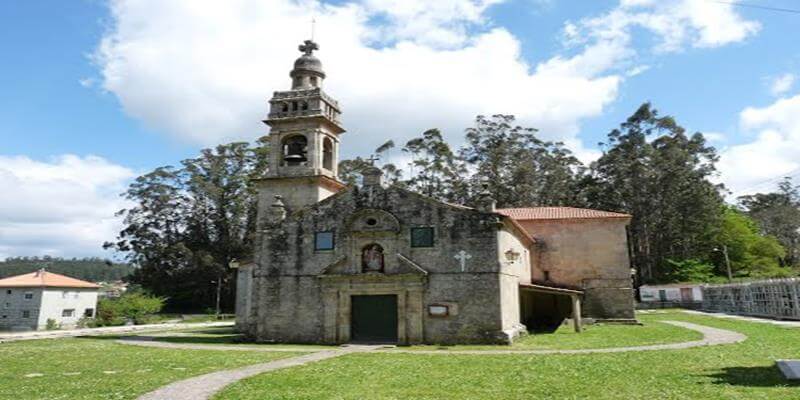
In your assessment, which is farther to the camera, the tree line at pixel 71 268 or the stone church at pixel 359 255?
the tree line at pixel 71 268

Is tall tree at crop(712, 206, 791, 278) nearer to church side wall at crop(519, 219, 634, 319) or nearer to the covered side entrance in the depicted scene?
church side wall at crop(519, 219, 634, 319)

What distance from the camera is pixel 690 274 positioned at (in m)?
50.3

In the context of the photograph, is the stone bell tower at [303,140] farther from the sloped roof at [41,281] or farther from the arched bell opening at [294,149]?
the sloped roof at [41,281]

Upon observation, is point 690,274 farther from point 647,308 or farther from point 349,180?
point 349,180

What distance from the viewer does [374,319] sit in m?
21.2

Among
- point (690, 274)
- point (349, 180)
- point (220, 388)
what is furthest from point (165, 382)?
point (690, 274)

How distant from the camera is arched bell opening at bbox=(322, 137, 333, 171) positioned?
1028 inches

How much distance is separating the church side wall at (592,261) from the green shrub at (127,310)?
101 feet

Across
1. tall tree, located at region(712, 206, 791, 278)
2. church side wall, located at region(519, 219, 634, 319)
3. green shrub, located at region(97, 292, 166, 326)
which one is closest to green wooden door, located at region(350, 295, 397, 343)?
church side wall, located at region(519, 219, 634, 319)

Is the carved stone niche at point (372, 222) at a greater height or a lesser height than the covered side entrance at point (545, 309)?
greater

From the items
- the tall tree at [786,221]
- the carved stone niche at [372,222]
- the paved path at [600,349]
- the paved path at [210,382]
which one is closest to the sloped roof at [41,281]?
the paved path at [600,349]

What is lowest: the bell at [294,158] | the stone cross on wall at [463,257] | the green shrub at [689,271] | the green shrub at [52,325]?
the green shrub at [52,325]

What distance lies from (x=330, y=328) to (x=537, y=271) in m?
15.1

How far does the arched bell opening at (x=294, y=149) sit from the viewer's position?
25.4 m
